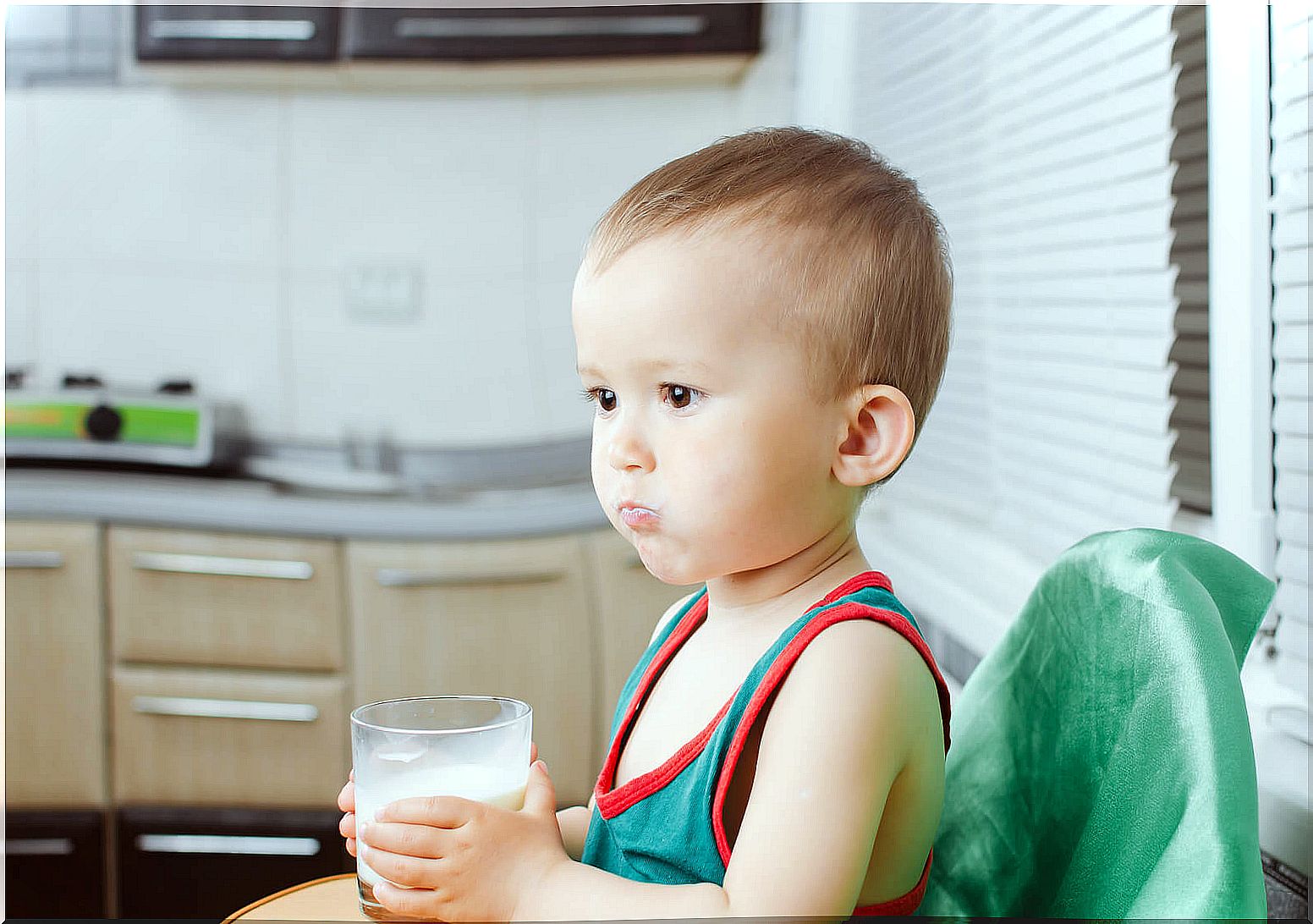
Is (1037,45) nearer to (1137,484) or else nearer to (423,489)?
(1137,484)

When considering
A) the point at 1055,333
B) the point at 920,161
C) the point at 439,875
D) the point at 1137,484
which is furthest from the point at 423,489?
the point at 439,875

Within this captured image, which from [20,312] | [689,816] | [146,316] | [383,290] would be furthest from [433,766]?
[20,312]

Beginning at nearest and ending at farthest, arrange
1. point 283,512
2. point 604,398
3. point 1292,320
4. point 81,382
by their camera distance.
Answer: point 604,398 → point 1292,320 → point 283,512 → point 81,382

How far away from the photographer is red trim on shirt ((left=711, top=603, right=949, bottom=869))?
45cm

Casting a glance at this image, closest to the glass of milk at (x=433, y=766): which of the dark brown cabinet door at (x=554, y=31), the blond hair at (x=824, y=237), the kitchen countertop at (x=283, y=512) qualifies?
the blond hair at (x=824, y=237)

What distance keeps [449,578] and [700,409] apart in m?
1.37

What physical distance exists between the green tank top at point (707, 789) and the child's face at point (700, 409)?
5 cm

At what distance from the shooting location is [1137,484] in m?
0.99

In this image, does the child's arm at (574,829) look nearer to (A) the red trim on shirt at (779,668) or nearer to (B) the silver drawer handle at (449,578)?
(A) the red trim on shirt at (779,668)

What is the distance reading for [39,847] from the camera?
1.77m

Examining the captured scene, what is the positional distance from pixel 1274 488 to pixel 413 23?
5.58 ft

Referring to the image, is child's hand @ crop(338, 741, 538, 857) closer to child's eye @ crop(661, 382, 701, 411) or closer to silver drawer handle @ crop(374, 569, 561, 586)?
child's eye @ crop(661, 382, 701, 411)

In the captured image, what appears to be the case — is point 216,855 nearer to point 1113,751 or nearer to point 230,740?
point 230,740

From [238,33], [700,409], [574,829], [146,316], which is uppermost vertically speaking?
[238,33]
